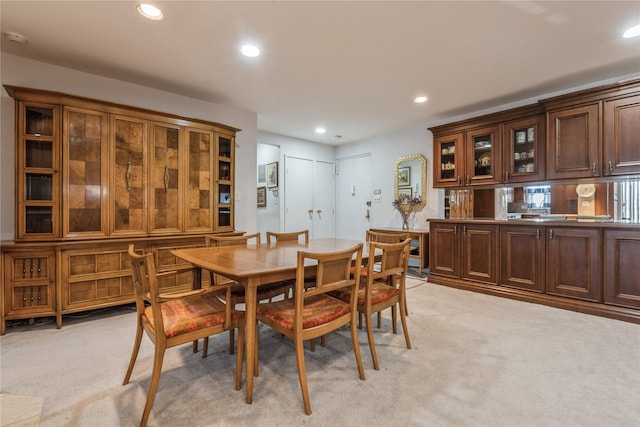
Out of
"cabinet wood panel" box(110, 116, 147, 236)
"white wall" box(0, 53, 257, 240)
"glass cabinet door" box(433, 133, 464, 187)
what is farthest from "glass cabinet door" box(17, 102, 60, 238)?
"glass cabinet door" box(433, 133, 464, 187)

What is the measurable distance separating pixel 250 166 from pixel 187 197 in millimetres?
1254

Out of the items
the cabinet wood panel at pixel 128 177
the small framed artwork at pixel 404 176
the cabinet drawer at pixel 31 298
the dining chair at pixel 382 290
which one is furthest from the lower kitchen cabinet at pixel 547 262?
the cabinet drawer at pixel 31 298

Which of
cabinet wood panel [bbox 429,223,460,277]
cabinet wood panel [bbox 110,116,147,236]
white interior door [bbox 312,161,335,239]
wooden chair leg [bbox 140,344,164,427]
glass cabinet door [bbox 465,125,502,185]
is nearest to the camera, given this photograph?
wooden chair leg [bbox 140,344,164,427]

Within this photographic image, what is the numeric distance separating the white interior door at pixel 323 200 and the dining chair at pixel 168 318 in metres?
4.45

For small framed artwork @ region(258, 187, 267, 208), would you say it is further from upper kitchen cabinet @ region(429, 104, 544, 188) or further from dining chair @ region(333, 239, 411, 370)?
dining chair @ region(333, 239, 411, 370)

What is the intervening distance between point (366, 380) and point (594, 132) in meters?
3.36

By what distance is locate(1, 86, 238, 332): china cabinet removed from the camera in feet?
8.41

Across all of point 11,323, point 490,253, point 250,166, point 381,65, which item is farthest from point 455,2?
point 11,323

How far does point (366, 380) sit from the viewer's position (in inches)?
71.1

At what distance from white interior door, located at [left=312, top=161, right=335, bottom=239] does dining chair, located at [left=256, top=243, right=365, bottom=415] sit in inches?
171

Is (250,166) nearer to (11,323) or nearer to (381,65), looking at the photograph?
(381,65)

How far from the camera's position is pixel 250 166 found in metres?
4.44

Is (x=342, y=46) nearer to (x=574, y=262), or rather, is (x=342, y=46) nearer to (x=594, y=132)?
(x=594, y=132)

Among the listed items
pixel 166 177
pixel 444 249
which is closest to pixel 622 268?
pixel 444 249
